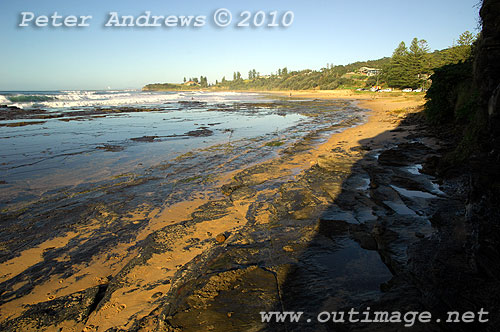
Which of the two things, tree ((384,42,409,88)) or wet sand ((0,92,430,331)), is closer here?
wet sand ((0,92,430,331))

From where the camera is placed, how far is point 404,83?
58.1 meters

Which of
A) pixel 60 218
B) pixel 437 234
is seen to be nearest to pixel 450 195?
pixel 437 234

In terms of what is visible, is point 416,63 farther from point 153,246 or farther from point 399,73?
point 153,246

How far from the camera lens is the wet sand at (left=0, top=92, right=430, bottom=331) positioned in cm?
308

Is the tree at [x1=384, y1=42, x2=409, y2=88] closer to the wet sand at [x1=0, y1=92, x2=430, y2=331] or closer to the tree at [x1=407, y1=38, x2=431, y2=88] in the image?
the tree at [x1=407, y1=38, x2=431, y2=88]

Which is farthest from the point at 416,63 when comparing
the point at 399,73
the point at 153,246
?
the point at 153,246

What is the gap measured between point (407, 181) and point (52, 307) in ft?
24.0

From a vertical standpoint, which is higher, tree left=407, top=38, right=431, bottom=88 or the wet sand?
tree left=407, top=38, right=431, bottom=88

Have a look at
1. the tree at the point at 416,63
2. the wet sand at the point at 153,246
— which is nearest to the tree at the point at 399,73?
the tree at the point at 416,63

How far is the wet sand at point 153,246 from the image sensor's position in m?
3.08

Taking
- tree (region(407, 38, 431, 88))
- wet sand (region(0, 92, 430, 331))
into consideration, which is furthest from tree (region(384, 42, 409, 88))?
wet sand (region(0, 92, 430, 331))

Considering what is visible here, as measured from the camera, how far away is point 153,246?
4.30 metres

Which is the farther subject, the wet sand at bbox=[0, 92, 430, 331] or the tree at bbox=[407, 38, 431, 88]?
the tree at bbox=[407, 38, 431, 88]

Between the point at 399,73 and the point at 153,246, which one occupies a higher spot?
the point at 399,73
